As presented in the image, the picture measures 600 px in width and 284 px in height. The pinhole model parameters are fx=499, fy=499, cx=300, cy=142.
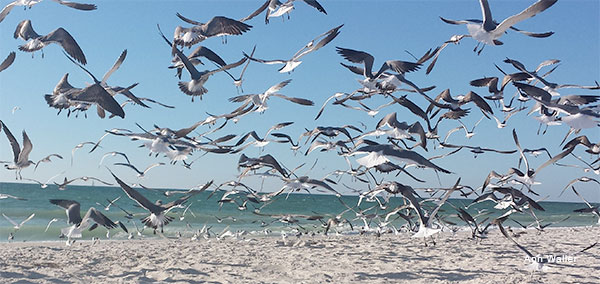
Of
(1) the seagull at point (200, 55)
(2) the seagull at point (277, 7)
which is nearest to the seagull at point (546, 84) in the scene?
(2) the seagull at point (277, 7)

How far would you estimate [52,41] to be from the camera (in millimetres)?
7254

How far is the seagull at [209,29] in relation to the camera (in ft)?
23.7

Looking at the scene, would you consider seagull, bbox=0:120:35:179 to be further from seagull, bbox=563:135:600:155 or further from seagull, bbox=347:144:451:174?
seagull, bbox=563:135:600:155

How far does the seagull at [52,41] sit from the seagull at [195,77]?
1.44m

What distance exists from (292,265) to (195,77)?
11.7 ft

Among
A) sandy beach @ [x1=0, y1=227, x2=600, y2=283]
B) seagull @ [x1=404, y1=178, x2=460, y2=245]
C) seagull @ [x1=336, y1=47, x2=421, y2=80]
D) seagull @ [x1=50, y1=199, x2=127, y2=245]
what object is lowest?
sandy beach @ [x1=0, y1=227, x2=600, y2=283]

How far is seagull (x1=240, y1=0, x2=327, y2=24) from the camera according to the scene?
273 inches

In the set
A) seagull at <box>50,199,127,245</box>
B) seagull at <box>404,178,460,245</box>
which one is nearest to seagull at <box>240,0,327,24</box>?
seagull at <box>404,178,460,245</box>

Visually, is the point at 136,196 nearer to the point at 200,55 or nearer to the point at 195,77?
the point at 195,77

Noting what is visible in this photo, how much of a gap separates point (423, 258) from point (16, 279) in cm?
681

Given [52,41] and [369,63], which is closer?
[369,63]

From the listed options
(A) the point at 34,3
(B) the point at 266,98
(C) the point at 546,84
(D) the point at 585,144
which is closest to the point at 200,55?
(B) the point at 266,98

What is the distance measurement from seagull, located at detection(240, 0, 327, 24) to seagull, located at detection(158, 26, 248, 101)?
3.27 ft

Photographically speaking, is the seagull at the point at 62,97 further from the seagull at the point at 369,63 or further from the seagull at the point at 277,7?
the seagull at the point at 369,63
